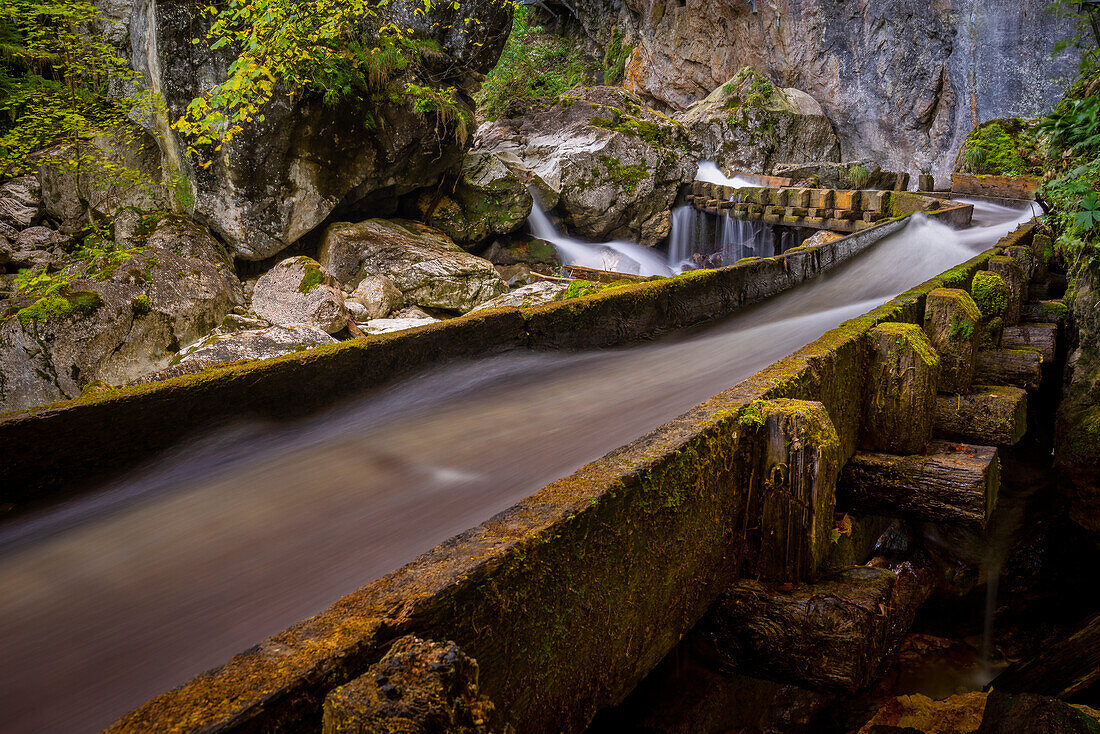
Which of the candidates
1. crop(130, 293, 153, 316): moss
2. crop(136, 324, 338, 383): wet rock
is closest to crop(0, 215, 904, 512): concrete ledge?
crop(136, 324, 338, 383): wet rock

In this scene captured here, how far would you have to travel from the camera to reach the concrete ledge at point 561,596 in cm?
112

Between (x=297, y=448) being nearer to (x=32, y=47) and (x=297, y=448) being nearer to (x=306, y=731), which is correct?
(x=306, y=731)

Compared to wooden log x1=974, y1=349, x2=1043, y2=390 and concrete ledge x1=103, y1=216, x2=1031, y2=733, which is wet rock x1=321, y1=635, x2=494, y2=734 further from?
wooden log x1=974, y1=349, x2=1043, y2=390

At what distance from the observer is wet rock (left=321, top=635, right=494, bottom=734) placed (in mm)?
967

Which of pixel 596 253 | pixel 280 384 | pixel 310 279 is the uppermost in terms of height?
pixel 596 253

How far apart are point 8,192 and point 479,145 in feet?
33.8

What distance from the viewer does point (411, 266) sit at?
11156mm

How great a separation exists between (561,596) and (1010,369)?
13.2 ft

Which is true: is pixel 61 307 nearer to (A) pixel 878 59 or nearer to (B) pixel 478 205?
(B) pixel 478 205

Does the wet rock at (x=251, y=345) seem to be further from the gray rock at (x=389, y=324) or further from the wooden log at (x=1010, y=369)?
the wooden log at (x=1010, y=369)

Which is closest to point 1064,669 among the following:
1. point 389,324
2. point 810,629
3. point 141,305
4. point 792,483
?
point 810,629

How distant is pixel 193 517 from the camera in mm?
2760

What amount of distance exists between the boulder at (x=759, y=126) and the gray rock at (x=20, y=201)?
58.3 ft

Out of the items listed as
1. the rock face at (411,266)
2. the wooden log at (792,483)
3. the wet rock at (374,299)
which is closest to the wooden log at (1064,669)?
the wooden log at (792,483)
